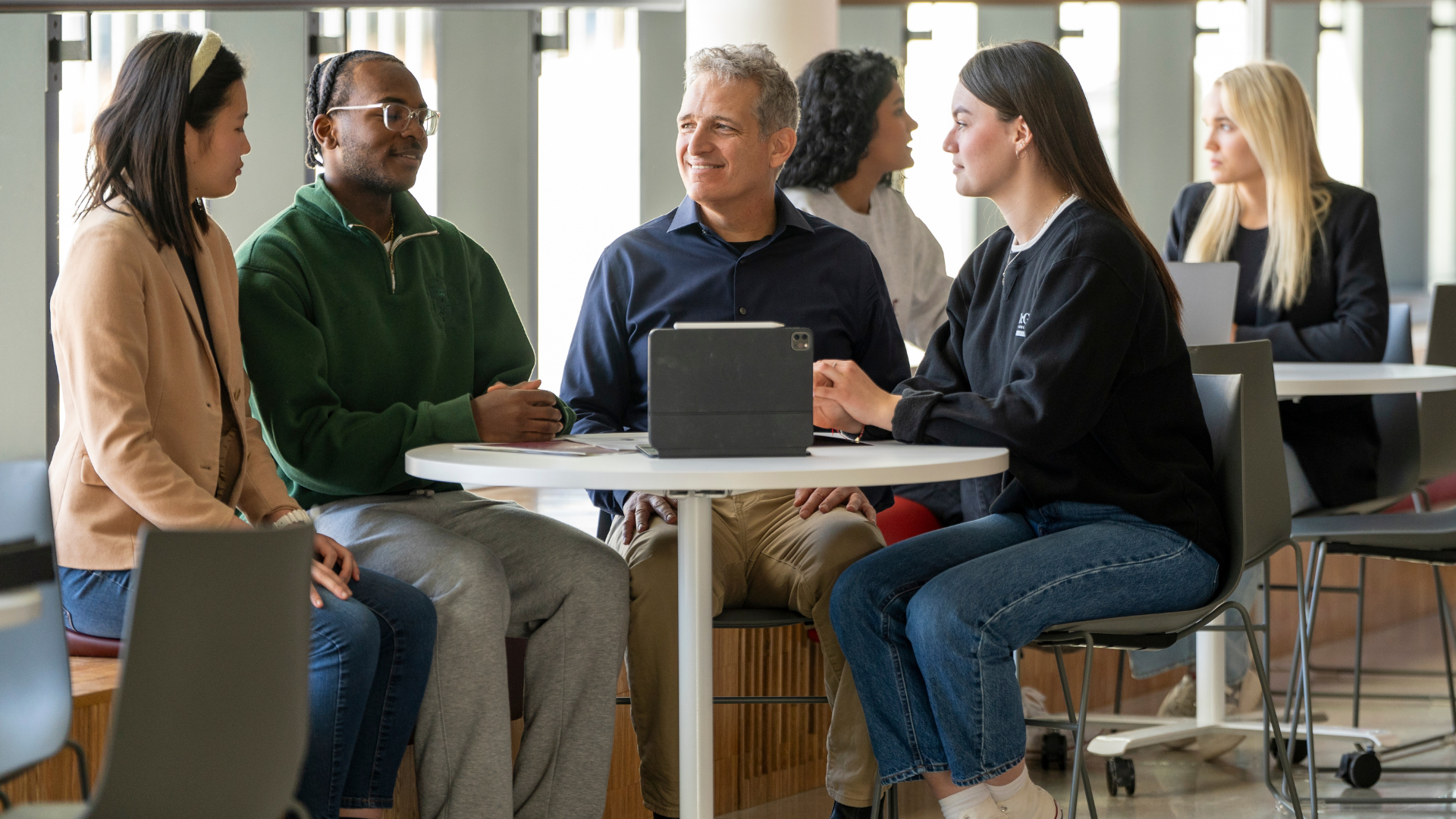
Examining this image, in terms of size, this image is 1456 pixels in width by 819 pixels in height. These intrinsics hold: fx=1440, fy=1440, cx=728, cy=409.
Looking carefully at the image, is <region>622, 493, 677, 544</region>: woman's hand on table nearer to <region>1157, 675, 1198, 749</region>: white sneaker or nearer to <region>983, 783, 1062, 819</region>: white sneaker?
<region>983, 783, 1062, 819</region>: white sneaker

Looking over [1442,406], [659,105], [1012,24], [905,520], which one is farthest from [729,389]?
[1012,24]

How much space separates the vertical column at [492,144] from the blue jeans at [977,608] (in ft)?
11.3

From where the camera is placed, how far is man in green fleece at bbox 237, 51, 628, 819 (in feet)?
7.25

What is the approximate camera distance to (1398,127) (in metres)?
7.38

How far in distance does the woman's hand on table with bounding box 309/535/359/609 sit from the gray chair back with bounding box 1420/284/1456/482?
283 cm

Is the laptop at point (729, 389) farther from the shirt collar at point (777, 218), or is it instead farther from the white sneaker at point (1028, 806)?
the shirt collar at point (777, 218)

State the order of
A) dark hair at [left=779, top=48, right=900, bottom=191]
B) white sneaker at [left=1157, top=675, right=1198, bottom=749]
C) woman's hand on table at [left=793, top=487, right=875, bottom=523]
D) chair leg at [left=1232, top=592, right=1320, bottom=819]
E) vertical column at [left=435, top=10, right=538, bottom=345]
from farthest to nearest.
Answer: vertical column at [left=435, top=10, right=538, bottom=345] → white sneaker at [left=1157, top=675, right=1198, bottom=749] → dark hair at [left=779, top=48, right=900, bottom=191] → woman's hand on table at [left=793, top=487, right=875, bottom=523] → chair leg at [left=1232, top=592, right=1320, bottom=819]

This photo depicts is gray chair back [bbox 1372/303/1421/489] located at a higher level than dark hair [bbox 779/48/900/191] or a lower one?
lower

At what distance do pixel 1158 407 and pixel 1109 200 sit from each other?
0.35m

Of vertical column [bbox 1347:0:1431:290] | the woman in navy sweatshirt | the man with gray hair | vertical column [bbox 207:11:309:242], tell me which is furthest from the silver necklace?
vertical column [bbox 1347:0:1431:290]

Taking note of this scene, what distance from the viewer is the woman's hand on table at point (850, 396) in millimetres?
2268

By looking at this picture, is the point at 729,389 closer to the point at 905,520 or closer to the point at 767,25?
the point at 905,520

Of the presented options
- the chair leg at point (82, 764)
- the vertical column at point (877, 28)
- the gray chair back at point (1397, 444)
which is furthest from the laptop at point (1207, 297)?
the vertical column at point (877, 28)

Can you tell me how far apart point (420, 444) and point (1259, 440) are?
1476mm
